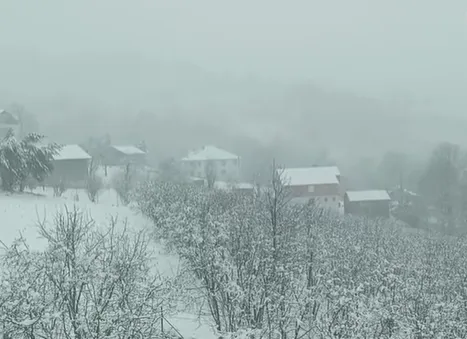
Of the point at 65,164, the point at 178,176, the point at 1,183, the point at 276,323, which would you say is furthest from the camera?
the point at 178,176

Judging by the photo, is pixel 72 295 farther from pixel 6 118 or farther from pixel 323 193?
pixel 6 118

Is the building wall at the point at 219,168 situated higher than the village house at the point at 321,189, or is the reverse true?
the building wall at the point at 219,168

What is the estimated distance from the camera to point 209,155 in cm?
7294

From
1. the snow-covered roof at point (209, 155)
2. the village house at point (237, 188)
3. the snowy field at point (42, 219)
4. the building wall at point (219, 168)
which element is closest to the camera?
the snowy field at point (42, 219)

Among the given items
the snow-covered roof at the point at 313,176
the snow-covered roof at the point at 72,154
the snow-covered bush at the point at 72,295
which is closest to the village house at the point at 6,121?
the snow-covered roof at the point at 72,154

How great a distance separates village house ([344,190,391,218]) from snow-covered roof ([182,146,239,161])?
23.3 m

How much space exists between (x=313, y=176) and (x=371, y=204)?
7.02 metres

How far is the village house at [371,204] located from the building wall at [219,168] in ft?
67.5

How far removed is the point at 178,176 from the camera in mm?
58812

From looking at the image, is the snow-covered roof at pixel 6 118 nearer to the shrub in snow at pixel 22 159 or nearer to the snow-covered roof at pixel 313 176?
the shrub in snow at pixel 22 159

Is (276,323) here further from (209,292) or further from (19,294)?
(19,294)

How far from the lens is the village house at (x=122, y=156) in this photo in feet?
221

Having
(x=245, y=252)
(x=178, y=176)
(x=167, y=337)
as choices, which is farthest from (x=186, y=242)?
(x=178, y=176)

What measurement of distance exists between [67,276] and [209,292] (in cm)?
399
